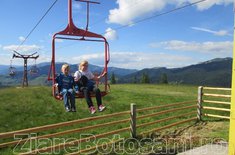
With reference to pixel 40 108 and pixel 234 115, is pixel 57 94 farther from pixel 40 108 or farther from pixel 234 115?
pixel 40 108

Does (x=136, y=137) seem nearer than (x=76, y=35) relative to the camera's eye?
No

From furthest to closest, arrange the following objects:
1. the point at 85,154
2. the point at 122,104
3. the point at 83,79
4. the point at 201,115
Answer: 1. the point at 122,104
2. the point at 201,115
3. the point at 85,154
4. the point at 83,79

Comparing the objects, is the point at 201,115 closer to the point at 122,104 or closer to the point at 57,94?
the point at 122,104

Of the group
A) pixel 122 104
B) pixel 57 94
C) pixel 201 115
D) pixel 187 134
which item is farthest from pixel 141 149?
pixel 122 104

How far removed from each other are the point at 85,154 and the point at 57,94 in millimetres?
2215

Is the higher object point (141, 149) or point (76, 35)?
point (76, 35)

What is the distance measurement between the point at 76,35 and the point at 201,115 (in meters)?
8.43

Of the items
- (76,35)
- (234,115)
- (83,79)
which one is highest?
(76,35)

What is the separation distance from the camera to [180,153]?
10016 millimetres

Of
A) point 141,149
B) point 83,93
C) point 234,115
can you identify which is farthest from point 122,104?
point 234,115

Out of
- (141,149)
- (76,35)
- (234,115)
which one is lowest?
(141,149)

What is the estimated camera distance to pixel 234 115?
6.39 m

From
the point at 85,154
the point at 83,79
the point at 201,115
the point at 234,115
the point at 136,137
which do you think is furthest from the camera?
the point at 201,115

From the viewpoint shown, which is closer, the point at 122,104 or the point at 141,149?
the point at 141,149
